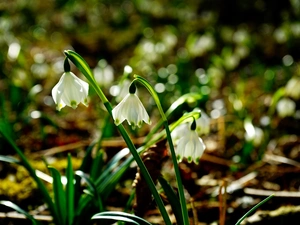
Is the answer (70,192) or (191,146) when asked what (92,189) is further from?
(191,146)

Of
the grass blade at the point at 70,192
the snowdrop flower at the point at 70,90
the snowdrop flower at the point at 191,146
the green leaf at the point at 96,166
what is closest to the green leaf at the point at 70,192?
the grass blade at the point at 70,192

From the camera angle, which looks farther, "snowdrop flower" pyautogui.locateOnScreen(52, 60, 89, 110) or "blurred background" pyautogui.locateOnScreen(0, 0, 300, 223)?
"blurred background" pyautogui.locateOnScreen(0, 0, 300, 223)

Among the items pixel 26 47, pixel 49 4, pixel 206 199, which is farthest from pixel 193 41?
pixel 49 4

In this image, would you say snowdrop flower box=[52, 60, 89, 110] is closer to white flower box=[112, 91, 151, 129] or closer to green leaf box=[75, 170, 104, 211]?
white flower box=[112, 91, 151, 129]

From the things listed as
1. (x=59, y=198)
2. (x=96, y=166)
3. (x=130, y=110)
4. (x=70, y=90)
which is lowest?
(x=59, y=198)

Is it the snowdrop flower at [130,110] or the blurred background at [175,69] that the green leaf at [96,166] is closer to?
the blurred background at [175,69]

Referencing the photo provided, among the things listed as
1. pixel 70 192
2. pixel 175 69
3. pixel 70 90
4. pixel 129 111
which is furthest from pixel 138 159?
pixel 175 69

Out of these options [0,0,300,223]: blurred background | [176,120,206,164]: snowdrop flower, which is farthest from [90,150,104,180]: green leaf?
[176,120,206,164]: snowdrop flower
